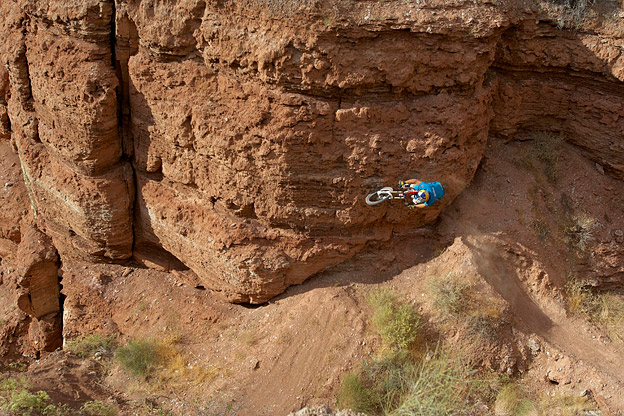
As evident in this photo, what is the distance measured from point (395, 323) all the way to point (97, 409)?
3.56 metres

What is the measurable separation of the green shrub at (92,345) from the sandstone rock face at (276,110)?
1379 millimetres

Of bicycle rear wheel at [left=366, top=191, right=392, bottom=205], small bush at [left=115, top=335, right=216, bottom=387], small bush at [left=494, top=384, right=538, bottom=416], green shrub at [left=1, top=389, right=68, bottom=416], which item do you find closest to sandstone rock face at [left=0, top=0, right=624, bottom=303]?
bicycle rear wheel at [left=366, top=191, right=392, bottom=205]

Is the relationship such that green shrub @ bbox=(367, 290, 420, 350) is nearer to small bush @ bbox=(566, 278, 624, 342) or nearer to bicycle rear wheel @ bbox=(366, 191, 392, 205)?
bicycle rear wheel @ bbox=(366, 191, 392, 205)

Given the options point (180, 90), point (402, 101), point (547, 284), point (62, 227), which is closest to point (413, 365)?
point (547, 284)

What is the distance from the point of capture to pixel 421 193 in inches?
252

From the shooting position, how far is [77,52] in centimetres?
710

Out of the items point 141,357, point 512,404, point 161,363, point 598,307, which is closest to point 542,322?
point 598,307

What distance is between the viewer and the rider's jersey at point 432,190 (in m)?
6.46

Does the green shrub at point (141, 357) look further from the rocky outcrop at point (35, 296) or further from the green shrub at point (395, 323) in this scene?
the green shrub at point (395, 323)

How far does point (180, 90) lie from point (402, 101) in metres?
2.73

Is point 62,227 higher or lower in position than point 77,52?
lower

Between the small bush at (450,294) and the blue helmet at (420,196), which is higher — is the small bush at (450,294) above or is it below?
Result: below

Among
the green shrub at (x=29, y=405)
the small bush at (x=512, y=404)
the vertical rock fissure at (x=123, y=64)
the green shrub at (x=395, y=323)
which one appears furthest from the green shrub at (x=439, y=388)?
the vertical rock fissure at (x=123, y=64)

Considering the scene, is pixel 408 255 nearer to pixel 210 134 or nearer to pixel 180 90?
pixel 210 134
